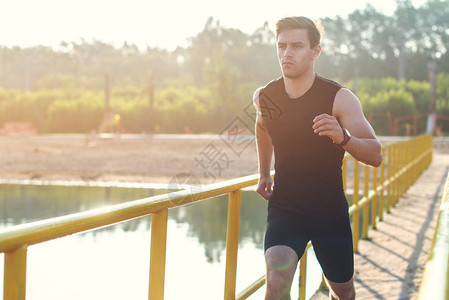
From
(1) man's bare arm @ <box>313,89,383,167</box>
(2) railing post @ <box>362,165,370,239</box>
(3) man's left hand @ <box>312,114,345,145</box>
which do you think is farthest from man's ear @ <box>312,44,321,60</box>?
(2) railing post @ <box>362,165,370,239</box>

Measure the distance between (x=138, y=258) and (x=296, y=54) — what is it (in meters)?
5.69

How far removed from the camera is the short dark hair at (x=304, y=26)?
2.69m

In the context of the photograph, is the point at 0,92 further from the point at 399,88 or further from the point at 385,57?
the point at 385,57

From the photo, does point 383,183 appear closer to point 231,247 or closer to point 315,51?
point 231,247

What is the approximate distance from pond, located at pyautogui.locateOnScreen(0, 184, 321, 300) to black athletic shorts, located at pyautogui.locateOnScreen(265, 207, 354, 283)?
6.44ft

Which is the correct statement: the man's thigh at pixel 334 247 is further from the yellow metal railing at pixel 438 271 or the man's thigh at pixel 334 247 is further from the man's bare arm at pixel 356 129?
the yellow metal railing at pixel 438 271

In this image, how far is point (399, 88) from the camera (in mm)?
41719

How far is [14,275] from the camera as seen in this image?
1466 millimetres

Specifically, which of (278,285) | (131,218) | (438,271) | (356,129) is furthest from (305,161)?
(438,271)

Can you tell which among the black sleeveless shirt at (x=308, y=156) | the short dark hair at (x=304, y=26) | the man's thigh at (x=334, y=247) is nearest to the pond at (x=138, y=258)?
the man's thigh at (x=334, y=247)

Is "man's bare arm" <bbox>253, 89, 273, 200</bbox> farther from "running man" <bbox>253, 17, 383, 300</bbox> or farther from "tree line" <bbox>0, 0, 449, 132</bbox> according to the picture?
"tree line" <bbox>0, 0, 449, 132</bbox>

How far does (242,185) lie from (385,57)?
68.4m

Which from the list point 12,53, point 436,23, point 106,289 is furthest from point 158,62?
point 106,289

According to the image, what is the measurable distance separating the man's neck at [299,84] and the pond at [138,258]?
2.30 metres
